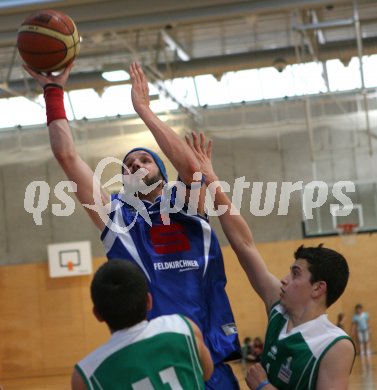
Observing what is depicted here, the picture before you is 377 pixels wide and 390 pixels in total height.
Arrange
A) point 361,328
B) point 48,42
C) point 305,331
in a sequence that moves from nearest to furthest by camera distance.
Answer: point 305,331 < point 48,42 < point 361,328

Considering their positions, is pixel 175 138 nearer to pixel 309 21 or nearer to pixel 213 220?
pixel 309 21

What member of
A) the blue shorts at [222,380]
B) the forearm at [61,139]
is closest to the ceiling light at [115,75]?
the forearm at [61,139]

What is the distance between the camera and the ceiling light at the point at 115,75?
1784 centimetres

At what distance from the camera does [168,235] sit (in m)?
3.76

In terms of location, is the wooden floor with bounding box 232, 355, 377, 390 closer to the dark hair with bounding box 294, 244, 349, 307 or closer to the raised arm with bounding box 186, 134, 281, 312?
the raised arm with bounding box 186, 134, 281, 312

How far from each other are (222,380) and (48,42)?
1.87 meters

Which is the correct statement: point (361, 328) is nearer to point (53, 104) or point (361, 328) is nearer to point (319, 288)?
point (319, 288)

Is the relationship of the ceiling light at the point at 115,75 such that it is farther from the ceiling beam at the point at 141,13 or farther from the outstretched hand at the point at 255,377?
the outstretched hand at the point at 255,377

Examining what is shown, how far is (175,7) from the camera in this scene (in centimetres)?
1332

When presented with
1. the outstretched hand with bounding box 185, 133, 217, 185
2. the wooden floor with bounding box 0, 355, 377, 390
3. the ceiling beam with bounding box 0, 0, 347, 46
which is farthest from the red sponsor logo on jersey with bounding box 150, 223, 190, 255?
the ceiling beam with bounding box 0, 0, 347, 46

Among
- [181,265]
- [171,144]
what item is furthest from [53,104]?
[181,265]

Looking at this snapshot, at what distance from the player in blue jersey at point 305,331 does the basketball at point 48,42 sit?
140cm

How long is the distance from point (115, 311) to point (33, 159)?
19871mm

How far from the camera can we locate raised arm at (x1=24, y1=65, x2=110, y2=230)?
369 centimetres
